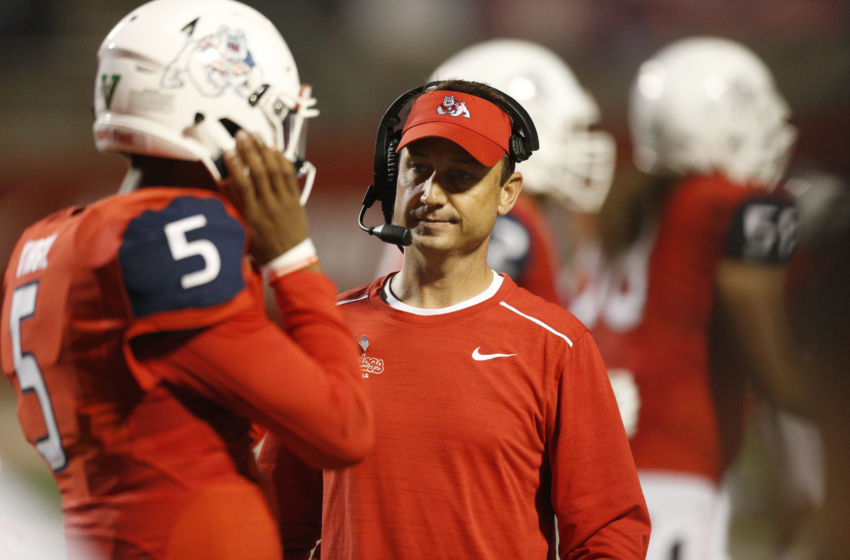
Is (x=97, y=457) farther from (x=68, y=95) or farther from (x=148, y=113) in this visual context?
(x=68, y=95)

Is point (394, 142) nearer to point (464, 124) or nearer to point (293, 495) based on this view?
point (464, 124)

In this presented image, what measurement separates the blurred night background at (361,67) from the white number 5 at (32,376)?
14.5 feet

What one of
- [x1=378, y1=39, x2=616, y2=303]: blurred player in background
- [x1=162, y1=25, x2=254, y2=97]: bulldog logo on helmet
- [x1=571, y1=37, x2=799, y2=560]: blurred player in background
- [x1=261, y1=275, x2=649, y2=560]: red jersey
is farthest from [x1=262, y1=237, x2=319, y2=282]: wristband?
[x1=571, y1=37, x2=799, y2=560]: blurred player in background

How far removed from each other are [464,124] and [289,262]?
1.68 ft

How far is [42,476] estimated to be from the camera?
16.4 feet

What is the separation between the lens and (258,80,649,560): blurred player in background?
144cm

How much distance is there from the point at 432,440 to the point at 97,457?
53 cm

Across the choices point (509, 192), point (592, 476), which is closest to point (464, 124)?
point (509, 192)

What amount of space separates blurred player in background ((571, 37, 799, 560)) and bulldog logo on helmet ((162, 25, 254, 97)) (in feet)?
9.13

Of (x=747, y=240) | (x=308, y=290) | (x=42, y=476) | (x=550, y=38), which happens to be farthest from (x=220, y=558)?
(x=550, y=38)

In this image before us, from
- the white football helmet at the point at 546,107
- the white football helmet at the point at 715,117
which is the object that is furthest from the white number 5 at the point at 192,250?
the white football helmet at the point at 715,117

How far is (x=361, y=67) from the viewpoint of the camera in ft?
22.1

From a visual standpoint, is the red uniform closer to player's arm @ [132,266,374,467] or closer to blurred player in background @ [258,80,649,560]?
player's arm @ [132,266,374,467]

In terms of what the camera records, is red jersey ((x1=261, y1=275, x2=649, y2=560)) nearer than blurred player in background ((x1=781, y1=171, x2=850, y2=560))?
Yes
